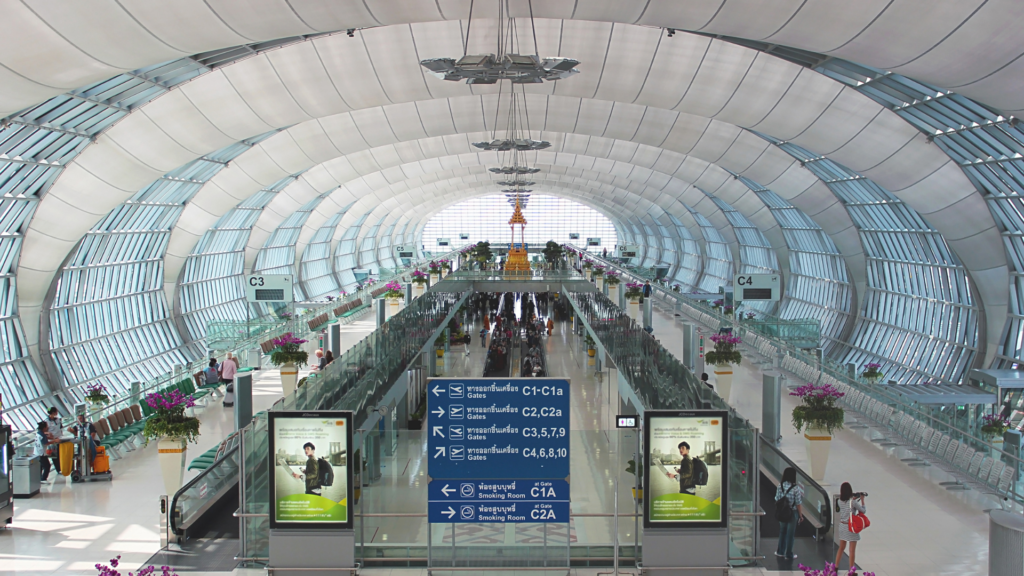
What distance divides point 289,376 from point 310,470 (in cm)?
1105

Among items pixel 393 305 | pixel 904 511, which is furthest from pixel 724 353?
pixel 393 305

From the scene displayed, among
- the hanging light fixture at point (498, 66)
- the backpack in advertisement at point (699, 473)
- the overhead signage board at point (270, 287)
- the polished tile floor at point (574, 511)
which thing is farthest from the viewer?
the overhead signage board at point (270, 287)

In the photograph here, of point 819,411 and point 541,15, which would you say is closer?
point 819,411

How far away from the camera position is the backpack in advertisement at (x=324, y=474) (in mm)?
9203

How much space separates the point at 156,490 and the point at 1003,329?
A: 31587 mm

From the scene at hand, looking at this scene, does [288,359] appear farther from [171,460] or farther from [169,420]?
[171,460]

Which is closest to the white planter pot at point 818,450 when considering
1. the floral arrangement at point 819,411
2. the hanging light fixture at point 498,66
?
the floral arrangement at point 819,411

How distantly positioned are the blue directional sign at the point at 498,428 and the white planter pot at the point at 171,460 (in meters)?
5.58

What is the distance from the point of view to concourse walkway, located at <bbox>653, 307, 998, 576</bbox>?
9609mm

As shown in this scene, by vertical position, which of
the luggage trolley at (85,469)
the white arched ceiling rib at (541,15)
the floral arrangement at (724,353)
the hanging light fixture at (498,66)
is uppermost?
the white arched ceiling rib at (541,15)

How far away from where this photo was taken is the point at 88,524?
10.8 m

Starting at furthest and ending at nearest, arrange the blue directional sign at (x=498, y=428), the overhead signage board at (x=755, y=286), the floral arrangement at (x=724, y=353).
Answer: the overhead signage board at (x=755, y=286), the floral arrangement at (x=724, y=353), the blue directional sign at (x=498, y=428)

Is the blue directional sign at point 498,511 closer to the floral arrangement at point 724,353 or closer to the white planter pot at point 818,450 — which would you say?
the white planter pot at point 818,450

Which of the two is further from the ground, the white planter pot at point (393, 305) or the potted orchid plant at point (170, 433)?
the white planter pot at point (393, 305)
